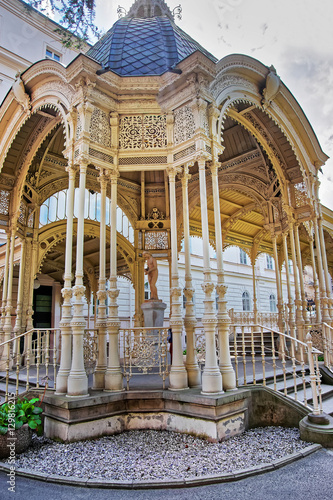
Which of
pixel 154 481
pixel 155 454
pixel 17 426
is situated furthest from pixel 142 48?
pixel 154 481

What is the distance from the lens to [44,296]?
1662 centimetres

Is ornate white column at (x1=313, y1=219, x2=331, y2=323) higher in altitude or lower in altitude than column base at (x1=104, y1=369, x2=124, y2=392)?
higher

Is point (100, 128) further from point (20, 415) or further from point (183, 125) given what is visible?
point (20, 415)

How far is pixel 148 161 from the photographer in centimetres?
695

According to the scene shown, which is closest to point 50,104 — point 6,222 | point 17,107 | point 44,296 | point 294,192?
point 17,107

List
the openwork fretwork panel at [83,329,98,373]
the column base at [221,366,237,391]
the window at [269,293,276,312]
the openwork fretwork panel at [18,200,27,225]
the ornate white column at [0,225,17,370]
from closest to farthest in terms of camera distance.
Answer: the column base at [221,366,237,391] → the openwork fretwork panel at [83,329,98,373] → the ornate white column at [0,225,17,370] → the openwork fretwork panel at [18,200,27,225] → the window at [269,293,276,312]

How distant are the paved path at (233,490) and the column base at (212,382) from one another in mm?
1402

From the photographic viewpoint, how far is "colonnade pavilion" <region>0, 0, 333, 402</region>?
5.90 meters

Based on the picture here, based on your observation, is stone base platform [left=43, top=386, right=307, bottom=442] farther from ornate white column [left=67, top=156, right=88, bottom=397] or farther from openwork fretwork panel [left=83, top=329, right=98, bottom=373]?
openwork fretwork panel [left=83, top=329, right=98, bottom=373]

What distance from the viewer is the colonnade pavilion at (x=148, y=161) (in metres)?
5.90

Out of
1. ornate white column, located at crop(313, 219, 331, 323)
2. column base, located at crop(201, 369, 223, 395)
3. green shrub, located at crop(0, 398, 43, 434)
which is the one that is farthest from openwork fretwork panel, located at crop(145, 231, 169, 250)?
green shrub, located at crop(0, 398, 43, 434)

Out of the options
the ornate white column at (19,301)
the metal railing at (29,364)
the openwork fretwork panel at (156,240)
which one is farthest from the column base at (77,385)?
the openwork fretwork panel at (156,240)

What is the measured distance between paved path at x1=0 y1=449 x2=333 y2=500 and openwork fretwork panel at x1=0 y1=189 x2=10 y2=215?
7503 mm

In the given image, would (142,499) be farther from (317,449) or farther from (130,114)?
(130,114)
